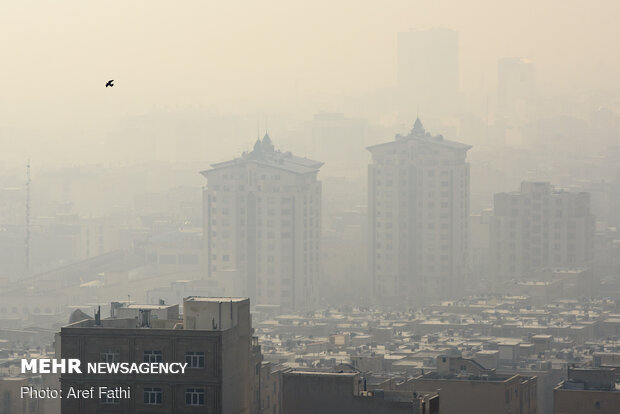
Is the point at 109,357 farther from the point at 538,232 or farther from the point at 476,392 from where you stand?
the point at 538,232

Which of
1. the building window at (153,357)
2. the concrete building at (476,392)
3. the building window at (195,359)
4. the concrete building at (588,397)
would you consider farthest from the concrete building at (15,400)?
the building window at (195,359)

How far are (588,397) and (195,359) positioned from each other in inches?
444

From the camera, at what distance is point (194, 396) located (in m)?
22.7

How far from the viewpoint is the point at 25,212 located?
139125 mm

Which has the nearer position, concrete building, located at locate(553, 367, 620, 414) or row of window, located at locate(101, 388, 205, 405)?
row of window, located at locate(101, 388, 205, 405)

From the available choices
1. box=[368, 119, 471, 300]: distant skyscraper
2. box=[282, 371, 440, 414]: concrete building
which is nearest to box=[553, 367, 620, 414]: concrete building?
box=[282, 371, 440, 414]: concrete building

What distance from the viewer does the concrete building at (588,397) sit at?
103 feet

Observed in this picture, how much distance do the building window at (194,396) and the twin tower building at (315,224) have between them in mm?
72812

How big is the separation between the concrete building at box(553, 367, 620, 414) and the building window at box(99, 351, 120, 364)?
1132cm

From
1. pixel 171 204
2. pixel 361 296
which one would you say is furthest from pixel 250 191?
pixel 171 204

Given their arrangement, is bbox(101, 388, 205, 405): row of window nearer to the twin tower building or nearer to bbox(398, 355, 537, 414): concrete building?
bbox(398, 355, 537, 414): concrete building

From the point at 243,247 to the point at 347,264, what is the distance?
12.1 metres

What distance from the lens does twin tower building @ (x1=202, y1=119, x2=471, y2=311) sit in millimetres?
100938

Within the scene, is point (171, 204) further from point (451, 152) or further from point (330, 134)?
point (451, 152)
